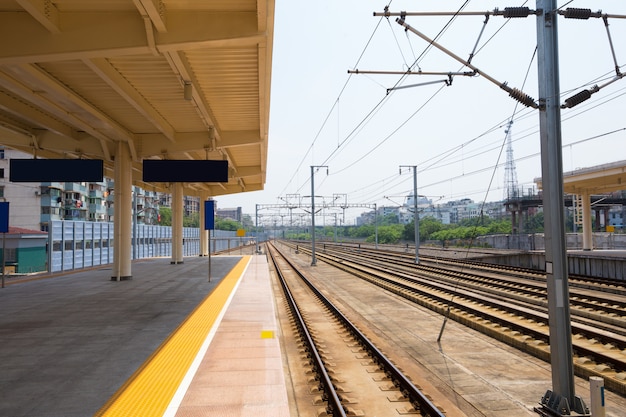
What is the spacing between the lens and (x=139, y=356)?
830 cm

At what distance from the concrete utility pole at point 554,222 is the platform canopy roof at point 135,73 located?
5.28 metres

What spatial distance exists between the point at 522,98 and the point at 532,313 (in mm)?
7767

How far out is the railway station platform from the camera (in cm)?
605

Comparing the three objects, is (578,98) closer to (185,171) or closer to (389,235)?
(185,171)

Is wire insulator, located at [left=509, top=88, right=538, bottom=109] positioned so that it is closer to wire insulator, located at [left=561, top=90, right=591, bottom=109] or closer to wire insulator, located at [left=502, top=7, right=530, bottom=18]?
wire insulator, located at [left=561, top=90, right=591, bottom=109]

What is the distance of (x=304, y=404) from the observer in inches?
261

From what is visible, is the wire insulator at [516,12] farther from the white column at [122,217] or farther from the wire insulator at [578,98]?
the white column at [122,217]

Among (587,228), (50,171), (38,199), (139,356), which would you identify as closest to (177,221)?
(50,171)

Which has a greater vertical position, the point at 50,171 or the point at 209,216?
the point at 50,171

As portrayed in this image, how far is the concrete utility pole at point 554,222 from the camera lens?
233 inches

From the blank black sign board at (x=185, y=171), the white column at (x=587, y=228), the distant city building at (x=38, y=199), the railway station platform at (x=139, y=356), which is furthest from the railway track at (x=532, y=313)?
the distant city building at (x=38, y=199)

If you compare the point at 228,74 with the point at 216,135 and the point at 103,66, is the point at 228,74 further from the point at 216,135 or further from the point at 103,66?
the point at 216,135

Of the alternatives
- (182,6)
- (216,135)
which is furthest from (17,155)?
(182,6)

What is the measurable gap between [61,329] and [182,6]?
762 centimetres
